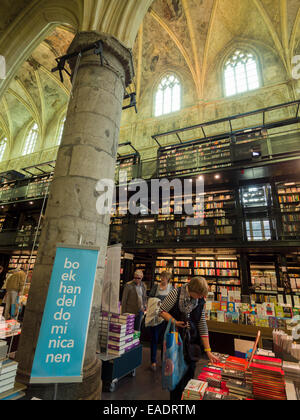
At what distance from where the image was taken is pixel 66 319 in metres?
1.67

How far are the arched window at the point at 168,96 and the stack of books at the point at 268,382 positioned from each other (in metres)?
13.3

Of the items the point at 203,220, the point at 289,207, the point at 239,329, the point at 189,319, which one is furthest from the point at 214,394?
the point at 289,207

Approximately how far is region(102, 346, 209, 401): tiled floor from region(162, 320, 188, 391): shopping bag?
1075mm

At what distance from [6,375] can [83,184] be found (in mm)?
1761

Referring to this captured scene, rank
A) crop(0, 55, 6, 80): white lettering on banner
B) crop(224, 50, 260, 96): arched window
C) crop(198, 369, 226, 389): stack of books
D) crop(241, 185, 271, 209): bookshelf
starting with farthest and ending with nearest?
crop(224, 50, 260, 96): arched window, crop(241, 185, 271, 209): bookshelf, crop(0, 55, 6, 80): white lettering on banner, crop(198, 369, 226, 389): stack of books

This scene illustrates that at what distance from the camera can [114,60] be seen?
10.3 feet

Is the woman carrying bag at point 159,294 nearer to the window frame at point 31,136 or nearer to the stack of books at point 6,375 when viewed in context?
the stack of books at point 6,375

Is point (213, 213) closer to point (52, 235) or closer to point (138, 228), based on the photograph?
point (138, 228)

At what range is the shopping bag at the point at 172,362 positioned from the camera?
178 cm

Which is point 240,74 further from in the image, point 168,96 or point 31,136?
point 31,136

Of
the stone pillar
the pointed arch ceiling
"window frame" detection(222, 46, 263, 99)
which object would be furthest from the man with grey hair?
the pointed arch ceiling

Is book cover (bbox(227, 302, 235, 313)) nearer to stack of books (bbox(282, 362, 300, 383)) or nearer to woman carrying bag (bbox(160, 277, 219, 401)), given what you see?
woman carrying bag (bbox(160, 277, 219, 401))

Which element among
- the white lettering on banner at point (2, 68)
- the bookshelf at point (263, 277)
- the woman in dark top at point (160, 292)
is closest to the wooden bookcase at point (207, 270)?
the bookshelf at point (263, 277)

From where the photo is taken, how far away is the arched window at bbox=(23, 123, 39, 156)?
17.0m
